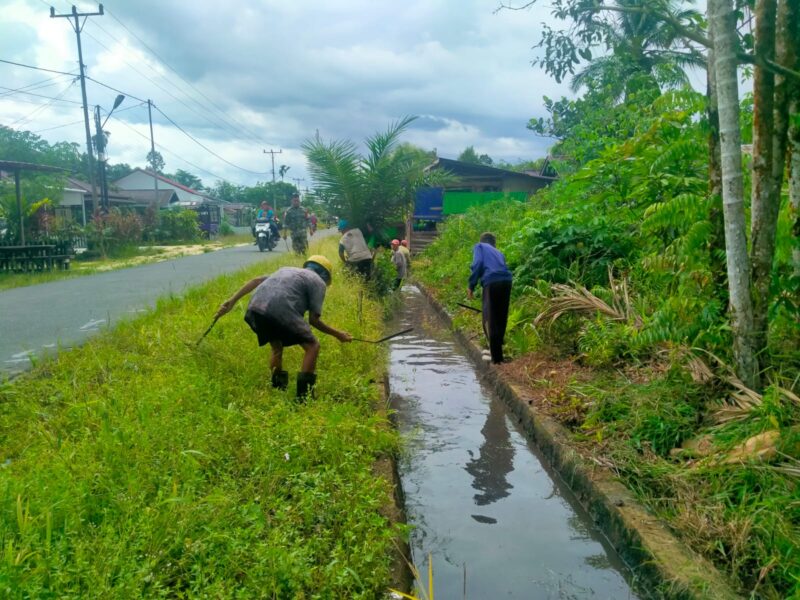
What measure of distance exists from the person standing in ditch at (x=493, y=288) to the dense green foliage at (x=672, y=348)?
0.42 metres

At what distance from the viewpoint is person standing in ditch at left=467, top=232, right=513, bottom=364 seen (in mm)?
7320

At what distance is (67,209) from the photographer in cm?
3650

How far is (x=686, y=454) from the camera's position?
4145 millimetres

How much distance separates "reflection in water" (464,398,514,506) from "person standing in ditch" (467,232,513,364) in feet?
4.30

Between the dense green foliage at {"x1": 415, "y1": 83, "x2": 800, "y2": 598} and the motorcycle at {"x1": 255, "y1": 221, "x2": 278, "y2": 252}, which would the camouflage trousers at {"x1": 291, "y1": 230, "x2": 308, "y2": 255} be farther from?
the dense green foliage at {"x1": 415, "y1": 83, "x2": 800, "y2": 598}

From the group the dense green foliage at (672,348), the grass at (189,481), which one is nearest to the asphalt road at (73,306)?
the grass at (189,481)

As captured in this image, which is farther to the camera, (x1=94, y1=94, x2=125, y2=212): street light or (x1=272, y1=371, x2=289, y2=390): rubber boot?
(x1=94, y1=94, x2=125, y2=212): street light

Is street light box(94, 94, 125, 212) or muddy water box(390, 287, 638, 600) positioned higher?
street light box(94, 94, 125, 212)

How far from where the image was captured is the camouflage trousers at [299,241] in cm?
1739

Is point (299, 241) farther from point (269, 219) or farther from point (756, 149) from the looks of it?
point (756, 149)

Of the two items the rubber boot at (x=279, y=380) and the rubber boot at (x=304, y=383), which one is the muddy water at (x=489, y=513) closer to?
the rubber boot at (x=304, y=383)

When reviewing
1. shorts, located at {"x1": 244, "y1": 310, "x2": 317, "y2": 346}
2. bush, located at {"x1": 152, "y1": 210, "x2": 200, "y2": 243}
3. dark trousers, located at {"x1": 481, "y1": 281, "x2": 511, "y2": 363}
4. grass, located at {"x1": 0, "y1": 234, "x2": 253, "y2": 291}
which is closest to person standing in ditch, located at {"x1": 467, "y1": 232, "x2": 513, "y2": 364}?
dark trousers, located at {"x1": 481, "y1": 281, "x2": 511, "y2": 363}

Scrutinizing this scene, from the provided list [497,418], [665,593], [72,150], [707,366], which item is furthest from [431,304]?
[72,150]

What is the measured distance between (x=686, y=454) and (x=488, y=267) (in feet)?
11.8
